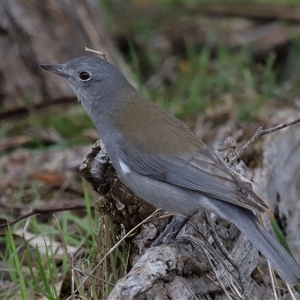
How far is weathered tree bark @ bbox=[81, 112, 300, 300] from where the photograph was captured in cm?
390

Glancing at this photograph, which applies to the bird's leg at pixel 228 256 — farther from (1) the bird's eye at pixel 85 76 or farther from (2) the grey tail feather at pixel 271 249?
(1) the bird's eye at pixel 85 76

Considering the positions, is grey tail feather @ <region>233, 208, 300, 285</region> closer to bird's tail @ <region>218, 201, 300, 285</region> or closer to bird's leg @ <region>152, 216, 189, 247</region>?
bird's tail @ <region>218, 201, 300, 285</region>

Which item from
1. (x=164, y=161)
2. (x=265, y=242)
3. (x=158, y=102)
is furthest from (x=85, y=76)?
(x=158, y=102)

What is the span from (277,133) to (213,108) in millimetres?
2357

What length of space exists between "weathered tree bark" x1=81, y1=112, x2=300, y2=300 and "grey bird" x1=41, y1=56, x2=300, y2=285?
134 mm

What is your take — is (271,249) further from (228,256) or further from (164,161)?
(164,161)

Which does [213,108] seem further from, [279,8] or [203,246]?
[203,246]

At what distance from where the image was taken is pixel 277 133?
258 inches

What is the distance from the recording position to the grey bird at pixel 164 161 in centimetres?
436

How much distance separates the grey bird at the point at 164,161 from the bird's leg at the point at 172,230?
4.1 inches

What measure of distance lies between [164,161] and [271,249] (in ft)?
3.32

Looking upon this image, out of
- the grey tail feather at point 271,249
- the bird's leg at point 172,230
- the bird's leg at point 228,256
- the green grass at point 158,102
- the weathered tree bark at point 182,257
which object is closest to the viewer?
the weathered tree bark at point 182,257

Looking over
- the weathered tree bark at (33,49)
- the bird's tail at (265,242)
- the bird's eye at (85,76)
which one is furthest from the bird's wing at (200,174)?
the weathered tree bark at (33,49)

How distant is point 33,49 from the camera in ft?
29.5
